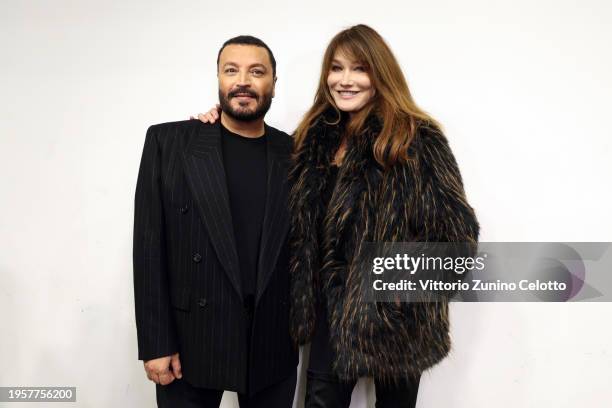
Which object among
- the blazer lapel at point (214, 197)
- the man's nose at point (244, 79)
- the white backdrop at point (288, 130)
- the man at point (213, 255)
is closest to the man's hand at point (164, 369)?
the man at point (213, 255)

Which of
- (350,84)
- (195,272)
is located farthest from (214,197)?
(350,84)

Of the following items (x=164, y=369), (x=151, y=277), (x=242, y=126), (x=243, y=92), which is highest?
(x=243, y=92)

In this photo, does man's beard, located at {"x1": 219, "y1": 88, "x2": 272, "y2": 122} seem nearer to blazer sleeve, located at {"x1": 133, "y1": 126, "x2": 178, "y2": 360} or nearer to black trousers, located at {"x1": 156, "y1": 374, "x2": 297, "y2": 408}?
blazer sleeve, located at {"x1": 133, "y1": 126, "x2": 178, "y2": 360}

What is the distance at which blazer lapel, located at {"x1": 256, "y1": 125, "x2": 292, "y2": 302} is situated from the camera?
1.51 m

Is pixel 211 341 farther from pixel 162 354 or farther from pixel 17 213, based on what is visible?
pixel 17 213

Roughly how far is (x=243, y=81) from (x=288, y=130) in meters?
0.56

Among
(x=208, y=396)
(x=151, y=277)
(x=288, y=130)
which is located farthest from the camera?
(x=288, y=130)

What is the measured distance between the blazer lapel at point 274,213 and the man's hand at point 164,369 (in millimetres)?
365

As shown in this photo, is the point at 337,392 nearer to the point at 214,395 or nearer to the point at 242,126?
the point at 214,395

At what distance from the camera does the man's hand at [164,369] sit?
1.48 metres

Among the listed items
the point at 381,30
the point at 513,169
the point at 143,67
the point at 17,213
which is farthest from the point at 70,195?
the point at 513,169

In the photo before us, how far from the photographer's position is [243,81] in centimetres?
154

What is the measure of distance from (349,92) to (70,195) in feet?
4.73

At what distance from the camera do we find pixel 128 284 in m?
2.14
